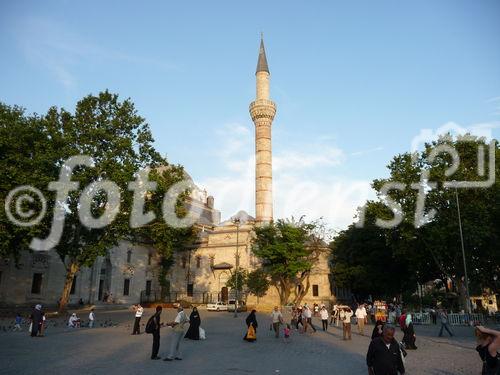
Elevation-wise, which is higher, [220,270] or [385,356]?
[220,270]

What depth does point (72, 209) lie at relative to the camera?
26172 mm

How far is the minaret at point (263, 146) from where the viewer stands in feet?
162

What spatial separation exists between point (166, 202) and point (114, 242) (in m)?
4.31

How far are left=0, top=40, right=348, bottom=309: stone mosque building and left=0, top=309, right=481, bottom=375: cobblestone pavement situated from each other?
22776mm

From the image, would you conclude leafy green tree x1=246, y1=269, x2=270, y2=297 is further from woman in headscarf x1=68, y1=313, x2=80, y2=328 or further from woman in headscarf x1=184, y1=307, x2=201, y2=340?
woman in headscarf x1=184, y1=307, x2=201, y2=340

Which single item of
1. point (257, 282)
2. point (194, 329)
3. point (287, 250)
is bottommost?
point (194, 329)

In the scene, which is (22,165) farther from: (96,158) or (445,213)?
(445,213)

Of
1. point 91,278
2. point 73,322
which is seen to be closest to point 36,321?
point 73,322

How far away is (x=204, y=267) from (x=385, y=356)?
45.8 meters

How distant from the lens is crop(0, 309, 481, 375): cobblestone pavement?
386 inches

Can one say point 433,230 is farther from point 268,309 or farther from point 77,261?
point 77,261

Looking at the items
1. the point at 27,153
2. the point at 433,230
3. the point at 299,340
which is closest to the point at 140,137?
the point at 27,153

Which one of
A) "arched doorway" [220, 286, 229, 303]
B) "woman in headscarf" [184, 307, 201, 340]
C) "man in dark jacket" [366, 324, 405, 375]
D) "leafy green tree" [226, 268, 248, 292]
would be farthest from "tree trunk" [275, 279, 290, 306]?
"man in dark jacket" [366, 324, 405, 375]

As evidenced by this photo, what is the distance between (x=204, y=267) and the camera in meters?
50.2
